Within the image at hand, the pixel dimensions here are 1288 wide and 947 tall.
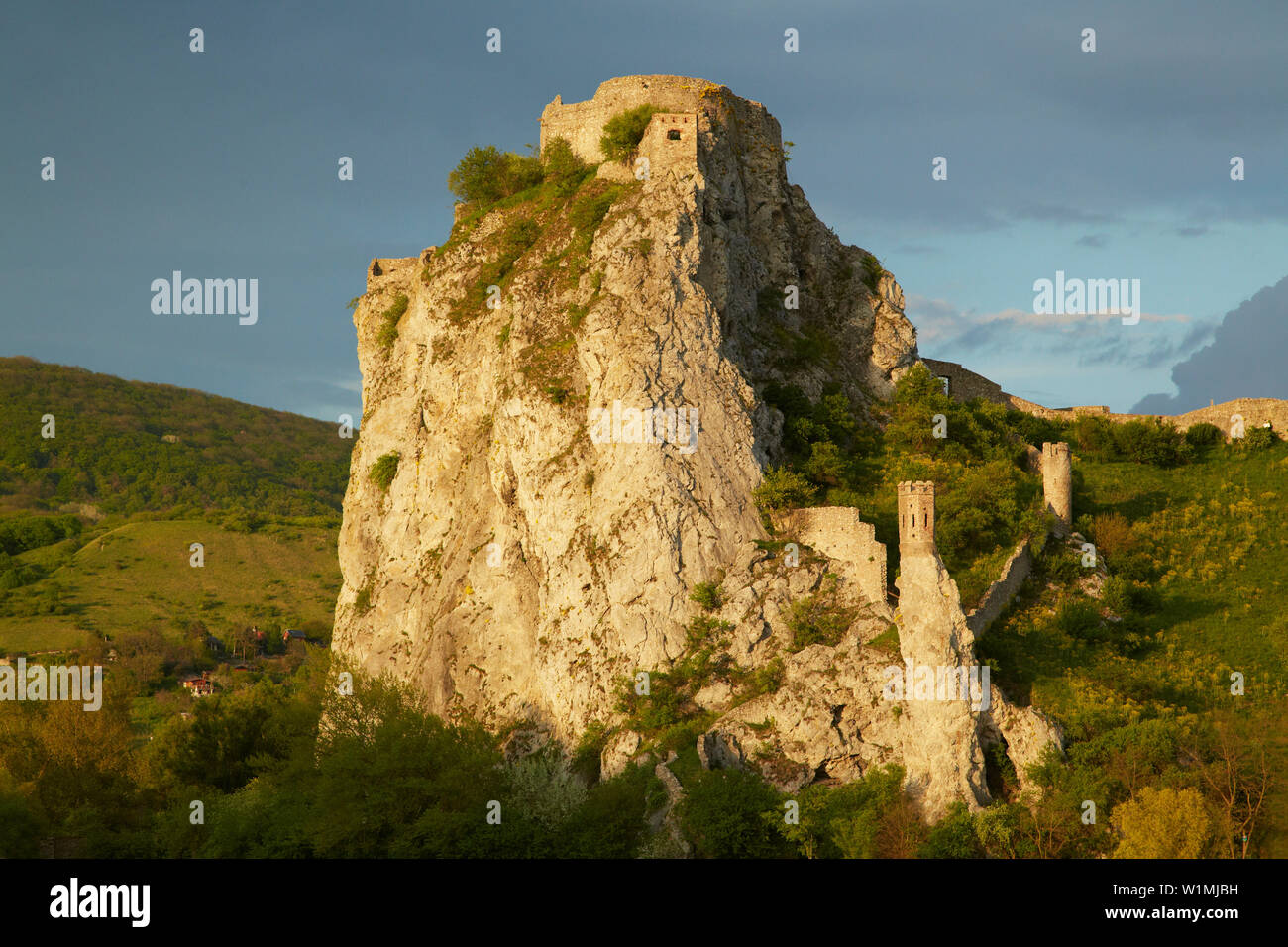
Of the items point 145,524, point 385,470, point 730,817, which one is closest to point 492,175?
point 385,470

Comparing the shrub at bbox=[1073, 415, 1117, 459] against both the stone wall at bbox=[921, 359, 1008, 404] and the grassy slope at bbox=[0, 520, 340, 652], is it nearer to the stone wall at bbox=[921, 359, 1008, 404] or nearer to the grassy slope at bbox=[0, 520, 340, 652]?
the stone wall at bbox=[921, 359, 1008, 404]

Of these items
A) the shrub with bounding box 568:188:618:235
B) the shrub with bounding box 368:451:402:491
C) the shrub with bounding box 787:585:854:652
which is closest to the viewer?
the shrub with bounding box 787:585:854:652

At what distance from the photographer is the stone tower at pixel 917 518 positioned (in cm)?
4406

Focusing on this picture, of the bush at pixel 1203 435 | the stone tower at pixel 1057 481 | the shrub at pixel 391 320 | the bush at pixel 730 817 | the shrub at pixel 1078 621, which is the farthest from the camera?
the bush at pixel 1203 435

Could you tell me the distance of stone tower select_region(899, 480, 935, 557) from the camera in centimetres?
4406

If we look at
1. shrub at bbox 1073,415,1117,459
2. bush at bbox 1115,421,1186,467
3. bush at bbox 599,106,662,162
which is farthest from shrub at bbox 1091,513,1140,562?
bush at bbox 599,106,662,162

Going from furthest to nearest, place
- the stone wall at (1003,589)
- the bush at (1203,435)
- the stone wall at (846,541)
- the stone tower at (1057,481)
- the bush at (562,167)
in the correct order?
the bush at (1203,435), the bush at (562,167), the stone tower at (1057,481), the stone wall at (1003,589), the stone wall at (846,541)

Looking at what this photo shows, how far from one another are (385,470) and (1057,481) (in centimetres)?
2832

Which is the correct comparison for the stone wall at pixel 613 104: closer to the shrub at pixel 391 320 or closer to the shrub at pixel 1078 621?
the shrub at pixel 391 320

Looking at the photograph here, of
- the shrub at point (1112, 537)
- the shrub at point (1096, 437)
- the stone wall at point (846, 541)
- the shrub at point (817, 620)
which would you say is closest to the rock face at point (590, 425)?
the stone wall at point (846, 541)

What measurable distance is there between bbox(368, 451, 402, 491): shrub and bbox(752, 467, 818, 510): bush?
61.6 feet

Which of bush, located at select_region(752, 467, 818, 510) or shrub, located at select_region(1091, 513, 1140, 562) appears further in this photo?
shrub, located at select_region(1091, 513, 1140, 562)

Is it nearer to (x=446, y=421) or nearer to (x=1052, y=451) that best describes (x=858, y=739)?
(x=1052, y=451)

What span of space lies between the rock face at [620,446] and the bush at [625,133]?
937mm
